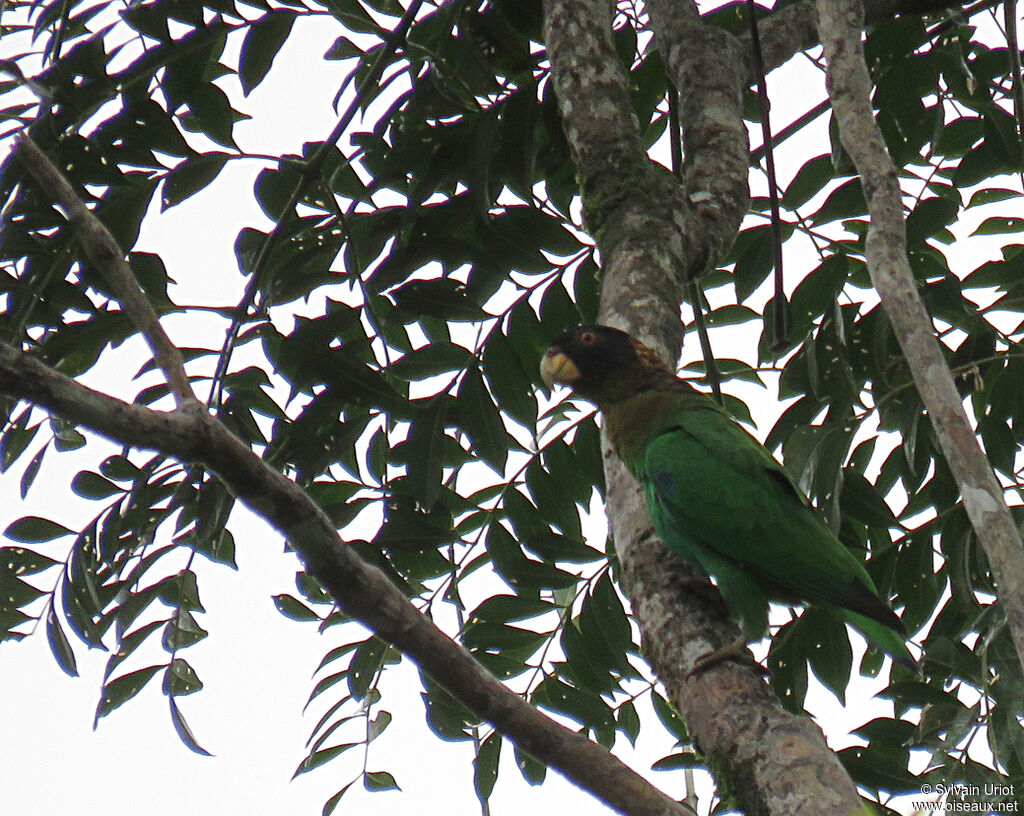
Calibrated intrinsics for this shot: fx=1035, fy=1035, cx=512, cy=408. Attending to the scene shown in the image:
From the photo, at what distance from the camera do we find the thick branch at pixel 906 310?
1.77 meters

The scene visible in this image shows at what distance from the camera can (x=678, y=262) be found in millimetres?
3057

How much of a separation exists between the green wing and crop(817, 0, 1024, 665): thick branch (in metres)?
0.91

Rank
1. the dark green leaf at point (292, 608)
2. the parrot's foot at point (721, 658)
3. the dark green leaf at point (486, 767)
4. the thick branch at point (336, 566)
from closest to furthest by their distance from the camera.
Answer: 1. the thick branch at point (336, 566)
2. the parrot's foot at point (721, 658)
3. the dark green leaf at point (486, 767)
4. the dark green leaf at point (292, 608)

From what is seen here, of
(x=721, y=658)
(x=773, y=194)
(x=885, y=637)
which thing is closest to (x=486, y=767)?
(x=885, y=637)

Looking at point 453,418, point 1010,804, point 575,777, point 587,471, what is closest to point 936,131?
point 587,471

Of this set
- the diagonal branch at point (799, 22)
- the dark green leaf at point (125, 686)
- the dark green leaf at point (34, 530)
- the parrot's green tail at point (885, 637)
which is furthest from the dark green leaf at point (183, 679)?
the diagonal branch at point (799, 22)

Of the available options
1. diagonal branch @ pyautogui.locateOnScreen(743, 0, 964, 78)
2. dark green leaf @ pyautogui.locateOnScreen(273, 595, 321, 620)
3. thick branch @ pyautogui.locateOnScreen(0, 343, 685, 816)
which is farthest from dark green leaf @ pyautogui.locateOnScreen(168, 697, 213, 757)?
diagonal branch @ pyautogui.locateOnScreen(743, 0, 964, 78)

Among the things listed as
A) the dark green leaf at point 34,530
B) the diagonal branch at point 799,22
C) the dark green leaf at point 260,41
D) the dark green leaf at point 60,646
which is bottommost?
the dark green leaf at point 60,646

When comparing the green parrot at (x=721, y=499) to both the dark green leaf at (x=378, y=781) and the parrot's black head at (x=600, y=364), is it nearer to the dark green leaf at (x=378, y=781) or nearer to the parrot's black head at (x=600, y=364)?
the parrot's black head at (x=600, y=364)

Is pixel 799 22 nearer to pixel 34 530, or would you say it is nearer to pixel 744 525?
pixel 744 525

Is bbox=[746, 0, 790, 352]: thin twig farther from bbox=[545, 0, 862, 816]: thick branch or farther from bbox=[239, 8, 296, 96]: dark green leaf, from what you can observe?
bbox=[239, 8, 296, 96]: dark green leaf

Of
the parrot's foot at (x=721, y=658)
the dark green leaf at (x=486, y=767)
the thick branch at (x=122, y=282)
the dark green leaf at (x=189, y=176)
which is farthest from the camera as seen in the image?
the dark green leaf at (x=486, y=767)

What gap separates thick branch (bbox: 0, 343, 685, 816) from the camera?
1.54 m

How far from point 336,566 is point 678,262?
1.70 m
